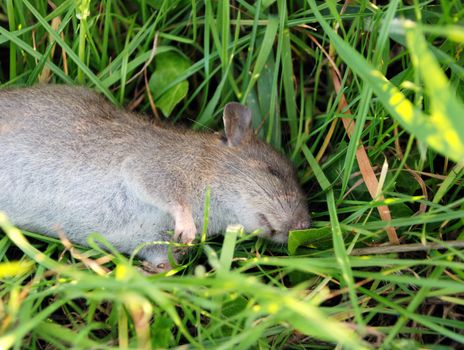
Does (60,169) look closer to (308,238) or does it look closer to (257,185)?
(257,185)

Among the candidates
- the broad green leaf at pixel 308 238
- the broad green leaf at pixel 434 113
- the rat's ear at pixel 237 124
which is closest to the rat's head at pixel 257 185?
the rat's ear at pixel 237 124

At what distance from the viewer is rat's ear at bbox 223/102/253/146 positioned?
179 inches

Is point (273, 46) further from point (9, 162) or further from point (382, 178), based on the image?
point (9, 162)

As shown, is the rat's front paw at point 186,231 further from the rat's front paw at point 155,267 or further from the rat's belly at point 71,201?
the rat's front paw at point 155,267

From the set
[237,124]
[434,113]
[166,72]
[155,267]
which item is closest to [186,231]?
[155,267]

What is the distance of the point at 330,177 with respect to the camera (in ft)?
16.4

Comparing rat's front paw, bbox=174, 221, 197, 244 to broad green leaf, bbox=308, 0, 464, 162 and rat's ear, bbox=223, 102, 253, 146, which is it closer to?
rat's ear, bbox=223, 102, 253, 146

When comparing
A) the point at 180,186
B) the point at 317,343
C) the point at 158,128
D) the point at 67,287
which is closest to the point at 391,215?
the point at 317,343

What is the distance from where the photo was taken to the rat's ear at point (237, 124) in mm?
4555

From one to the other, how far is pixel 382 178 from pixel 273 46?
1640mm

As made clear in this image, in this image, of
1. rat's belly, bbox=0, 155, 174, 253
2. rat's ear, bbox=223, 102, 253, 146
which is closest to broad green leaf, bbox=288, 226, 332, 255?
rat's ear, bbox=223, 102, 253, 146

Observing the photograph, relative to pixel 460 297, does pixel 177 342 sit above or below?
below

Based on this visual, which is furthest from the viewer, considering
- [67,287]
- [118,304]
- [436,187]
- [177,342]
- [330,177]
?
[330,177]

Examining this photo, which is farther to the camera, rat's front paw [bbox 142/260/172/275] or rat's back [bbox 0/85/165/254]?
rat's front paw [bbox 142/260/172/275]
